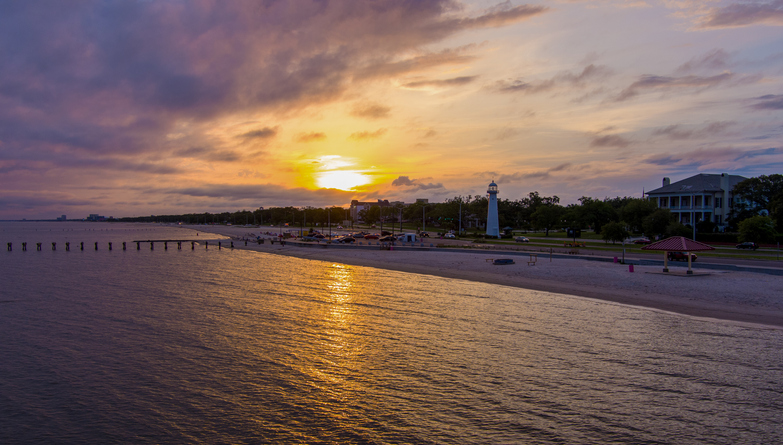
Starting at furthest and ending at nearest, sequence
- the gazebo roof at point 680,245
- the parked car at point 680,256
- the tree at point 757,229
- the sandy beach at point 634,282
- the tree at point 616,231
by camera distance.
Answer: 1. the tree at point 616,231
2. the tree at point 757,229
3. the parked car at point 680,256
4. the gazebo roof at point 680,245
5. the sandy beach at point 634,282

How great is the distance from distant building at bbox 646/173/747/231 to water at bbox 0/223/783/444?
3087 inches


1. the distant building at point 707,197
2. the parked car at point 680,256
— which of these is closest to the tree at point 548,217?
the distant building at point 707,197

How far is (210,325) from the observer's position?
22.6 m

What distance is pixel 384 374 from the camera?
15312mm

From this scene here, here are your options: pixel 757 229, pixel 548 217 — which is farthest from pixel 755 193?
pixel 548 217

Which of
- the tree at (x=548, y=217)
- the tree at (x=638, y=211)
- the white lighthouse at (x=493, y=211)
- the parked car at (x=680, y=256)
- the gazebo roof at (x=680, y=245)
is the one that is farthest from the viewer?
the tree at (x=548, y=217)

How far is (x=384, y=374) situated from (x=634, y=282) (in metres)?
27.2

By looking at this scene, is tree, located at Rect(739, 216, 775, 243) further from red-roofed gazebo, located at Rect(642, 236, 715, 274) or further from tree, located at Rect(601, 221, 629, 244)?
red-roofed gazebo, located at Rect(642, 236, 715, 274)

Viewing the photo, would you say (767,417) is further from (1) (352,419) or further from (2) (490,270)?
(2) (490,270)

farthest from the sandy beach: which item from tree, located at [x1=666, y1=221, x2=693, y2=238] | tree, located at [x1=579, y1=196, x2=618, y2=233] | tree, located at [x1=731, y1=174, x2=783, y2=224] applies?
tree, located at [x1=731, y1=174, x2=783, y2=224]

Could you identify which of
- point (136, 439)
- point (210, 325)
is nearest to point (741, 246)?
point (210, 325)

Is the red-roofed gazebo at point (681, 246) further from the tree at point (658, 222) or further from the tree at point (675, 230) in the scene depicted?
the tree at point (658, 222)

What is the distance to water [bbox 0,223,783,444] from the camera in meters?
11.5

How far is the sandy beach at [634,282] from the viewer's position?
25.5 m
